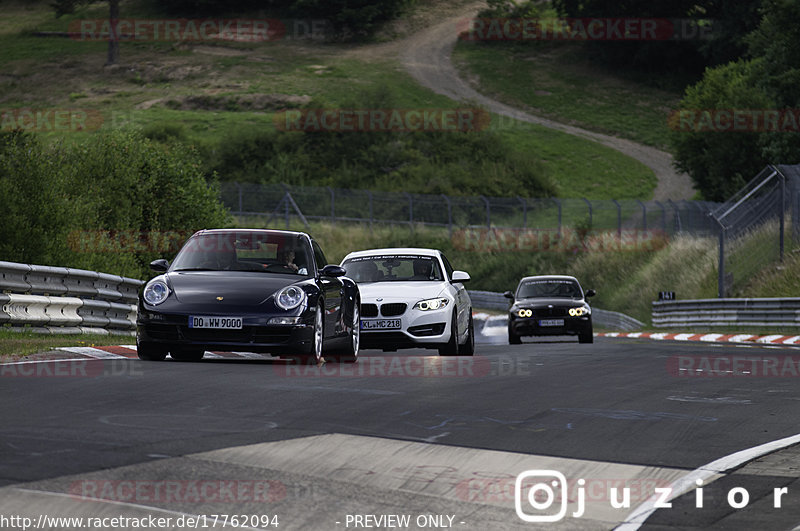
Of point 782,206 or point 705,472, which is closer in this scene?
point 705,472

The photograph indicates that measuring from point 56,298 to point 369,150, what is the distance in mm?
67900

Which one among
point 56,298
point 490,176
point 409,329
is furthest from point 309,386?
point 490,176

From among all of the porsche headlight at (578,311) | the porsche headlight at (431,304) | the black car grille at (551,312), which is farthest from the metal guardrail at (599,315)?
the porsche headlight at (431,304)

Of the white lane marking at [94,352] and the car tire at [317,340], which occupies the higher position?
the car tire at [317,340]

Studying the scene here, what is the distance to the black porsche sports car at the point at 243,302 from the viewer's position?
43.4 feet

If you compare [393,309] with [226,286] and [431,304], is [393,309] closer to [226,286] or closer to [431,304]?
[431,304]

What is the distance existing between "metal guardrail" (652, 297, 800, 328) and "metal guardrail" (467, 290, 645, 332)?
2961 millimetres

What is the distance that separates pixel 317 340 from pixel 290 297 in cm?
65

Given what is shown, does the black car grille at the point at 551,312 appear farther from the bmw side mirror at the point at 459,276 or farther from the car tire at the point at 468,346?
the bmw side mirror at the point at 459,276

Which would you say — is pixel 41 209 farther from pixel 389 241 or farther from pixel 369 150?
pixel 369 150

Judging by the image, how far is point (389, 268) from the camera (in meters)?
18.4

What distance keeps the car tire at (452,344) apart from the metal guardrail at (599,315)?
64.4 ft

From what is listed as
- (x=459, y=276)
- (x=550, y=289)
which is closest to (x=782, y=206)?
(x=550, y=289)

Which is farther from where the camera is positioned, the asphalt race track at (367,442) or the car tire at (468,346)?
the car tire at (468,346)
